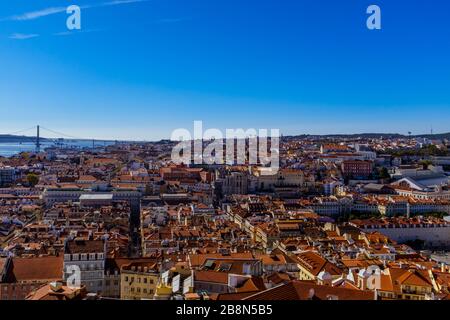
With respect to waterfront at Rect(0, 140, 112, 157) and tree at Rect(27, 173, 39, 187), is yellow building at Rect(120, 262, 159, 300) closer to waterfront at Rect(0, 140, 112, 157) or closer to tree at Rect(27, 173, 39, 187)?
tree at Rect(27, 173, 39, 187)

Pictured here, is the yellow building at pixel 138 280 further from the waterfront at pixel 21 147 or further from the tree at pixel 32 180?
the waterfront at pixel 21 147

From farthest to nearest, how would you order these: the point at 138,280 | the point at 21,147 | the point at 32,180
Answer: the point at 21,147, the point at 32,180, the point at 138,280

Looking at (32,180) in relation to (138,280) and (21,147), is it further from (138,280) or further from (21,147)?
(21,147)

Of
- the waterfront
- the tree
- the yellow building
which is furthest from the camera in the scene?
the waterfront

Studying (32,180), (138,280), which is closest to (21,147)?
(32,180)

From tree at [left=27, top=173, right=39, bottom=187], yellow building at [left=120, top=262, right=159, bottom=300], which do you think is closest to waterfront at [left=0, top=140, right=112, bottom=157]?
tree at [left=27, top=173, right=39, bottom=187]
